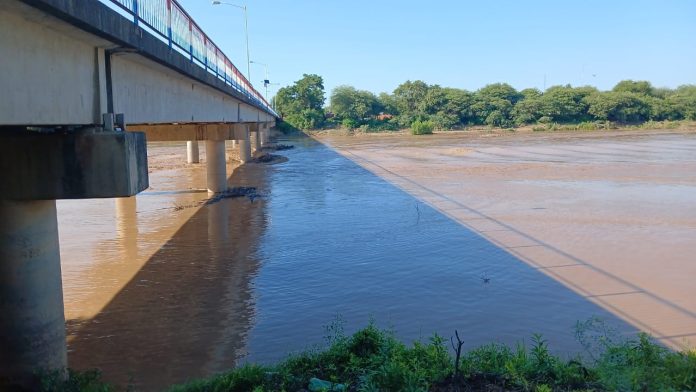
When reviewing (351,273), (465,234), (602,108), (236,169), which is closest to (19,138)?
(351,273)

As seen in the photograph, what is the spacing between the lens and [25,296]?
679cm

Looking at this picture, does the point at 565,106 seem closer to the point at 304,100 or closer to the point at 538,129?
the point at 538,129

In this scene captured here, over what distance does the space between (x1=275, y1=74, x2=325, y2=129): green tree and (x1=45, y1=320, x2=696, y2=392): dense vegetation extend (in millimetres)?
91067

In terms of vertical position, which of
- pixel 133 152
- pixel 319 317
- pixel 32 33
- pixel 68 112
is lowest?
pixel 319 317

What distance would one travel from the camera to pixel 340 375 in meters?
6.64

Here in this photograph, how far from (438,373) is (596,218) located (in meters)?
13.4

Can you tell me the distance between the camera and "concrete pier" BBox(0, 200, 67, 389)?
265 inches

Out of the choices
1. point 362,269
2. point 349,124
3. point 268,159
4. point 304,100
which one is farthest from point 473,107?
point 362,269

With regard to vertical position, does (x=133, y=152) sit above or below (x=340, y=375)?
above

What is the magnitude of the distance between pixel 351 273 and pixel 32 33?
7.96 meters

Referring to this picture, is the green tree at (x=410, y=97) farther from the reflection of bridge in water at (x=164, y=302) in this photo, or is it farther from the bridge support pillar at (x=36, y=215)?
the bridge support pillar at (x=36, y=215)

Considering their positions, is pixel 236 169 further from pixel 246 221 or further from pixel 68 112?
pixel 68 112

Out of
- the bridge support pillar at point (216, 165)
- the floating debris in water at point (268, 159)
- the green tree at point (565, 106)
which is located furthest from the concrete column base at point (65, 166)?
the green tree at point (565, 106)

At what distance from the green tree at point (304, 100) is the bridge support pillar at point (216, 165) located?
237ft
